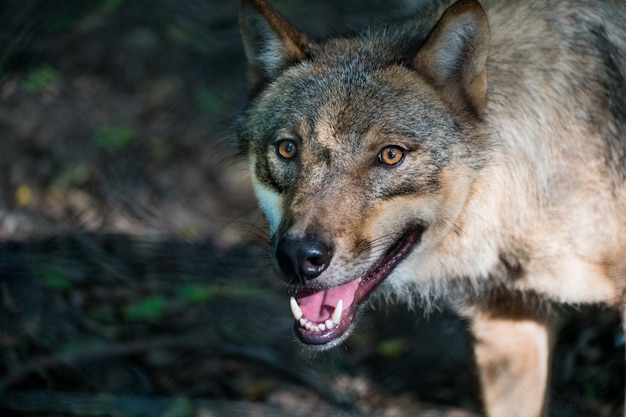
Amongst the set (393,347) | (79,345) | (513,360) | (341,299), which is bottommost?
(79,345)

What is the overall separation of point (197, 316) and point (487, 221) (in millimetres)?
2449

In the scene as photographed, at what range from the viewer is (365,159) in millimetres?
3176

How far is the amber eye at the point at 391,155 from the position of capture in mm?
3180

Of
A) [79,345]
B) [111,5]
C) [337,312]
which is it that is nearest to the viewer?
[337,312]

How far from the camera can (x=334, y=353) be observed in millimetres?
4906

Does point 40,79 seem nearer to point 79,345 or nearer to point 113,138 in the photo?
point 113,138

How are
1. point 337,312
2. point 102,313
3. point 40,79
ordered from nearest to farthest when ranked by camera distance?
point 337,312 → point 102,313 → point 40,79

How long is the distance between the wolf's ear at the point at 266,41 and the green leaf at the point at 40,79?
9.83 feet

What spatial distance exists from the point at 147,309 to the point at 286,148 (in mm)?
2409

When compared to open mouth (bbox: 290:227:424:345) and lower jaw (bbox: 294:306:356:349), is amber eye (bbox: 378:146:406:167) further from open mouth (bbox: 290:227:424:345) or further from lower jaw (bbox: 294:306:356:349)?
lower jaw (bbox: 294:306:356:349)

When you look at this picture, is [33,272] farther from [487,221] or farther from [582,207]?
[582,207]

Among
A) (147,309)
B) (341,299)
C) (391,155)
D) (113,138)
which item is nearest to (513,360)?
(341,299)

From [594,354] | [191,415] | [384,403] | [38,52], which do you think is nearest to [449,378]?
[384,403]

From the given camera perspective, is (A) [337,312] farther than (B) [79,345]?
No
